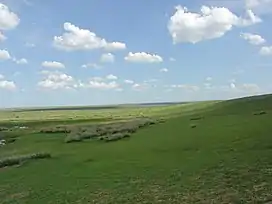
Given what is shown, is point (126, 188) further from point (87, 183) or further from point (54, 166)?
point (54, 166)

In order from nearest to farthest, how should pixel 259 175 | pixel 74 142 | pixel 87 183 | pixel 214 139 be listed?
pixel 259 175, pixel 87 183, pixel 214 139, pixel 74 142

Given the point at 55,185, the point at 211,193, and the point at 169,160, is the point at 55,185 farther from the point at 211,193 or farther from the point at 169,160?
the point at 211,193

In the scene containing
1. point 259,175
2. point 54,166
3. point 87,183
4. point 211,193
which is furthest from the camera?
point 54,166

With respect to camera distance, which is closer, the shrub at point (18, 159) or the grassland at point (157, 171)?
the grassland at point (157, 171)

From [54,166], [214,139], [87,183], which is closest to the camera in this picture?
[87,183]

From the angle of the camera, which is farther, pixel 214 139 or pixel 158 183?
pixel 214 139

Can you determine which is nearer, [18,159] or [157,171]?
[157,171]

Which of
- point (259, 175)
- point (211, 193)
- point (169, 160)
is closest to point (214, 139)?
point (169, 160)

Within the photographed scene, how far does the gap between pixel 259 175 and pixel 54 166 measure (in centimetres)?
1728

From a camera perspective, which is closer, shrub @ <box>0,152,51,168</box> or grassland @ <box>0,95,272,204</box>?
grassland @ <box>0,95,272,204</box>

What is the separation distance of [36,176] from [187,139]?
1545 cm

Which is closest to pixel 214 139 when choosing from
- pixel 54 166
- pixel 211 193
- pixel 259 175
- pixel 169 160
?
pixel 169 160

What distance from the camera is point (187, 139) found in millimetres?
41125

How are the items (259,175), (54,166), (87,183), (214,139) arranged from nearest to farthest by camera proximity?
(259,175)
(87,183)
(54,166)
(214,139)
